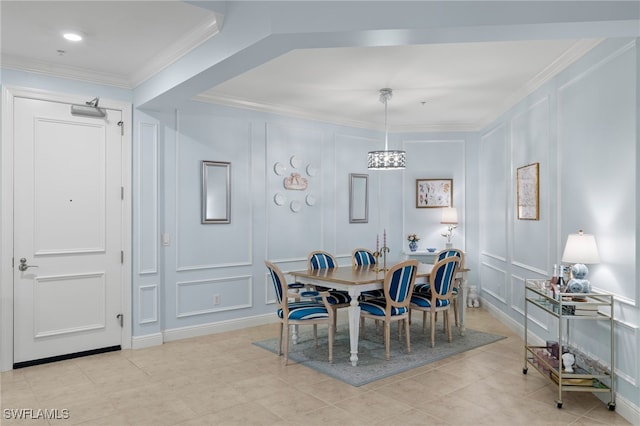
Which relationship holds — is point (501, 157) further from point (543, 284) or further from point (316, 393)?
point (316, 393)

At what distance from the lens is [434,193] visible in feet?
23.4

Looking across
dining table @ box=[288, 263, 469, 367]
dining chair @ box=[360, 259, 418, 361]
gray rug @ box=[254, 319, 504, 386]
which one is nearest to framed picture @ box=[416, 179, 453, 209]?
dining table @ box=[288, 263, 469, 367]

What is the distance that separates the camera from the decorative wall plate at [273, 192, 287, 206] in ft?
19.2

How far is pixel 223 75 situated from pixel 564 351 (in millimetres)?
3451

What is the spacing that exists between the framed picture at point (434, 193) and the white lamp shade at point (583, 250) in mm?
3792

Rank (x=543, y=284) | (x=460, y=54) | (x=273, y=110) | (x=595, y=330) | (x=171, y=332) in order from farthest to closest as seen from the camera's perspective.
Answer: (x=273, y=110)
(x=171, y=332)
(x=460, y=54)
(x=543, y=284)
(x=595, y=330)

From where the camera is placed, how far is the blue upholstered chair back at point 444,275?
4.60m

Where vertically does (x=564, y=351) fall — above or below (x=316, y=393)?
above

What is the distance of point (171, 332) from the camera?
497 centimetres

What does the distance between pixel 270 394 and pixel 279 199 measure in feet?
9.48

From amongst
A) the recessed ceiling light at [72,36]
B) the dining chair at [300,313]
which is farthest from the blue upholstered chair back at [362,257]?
the recessed ceiling light at [72,36]

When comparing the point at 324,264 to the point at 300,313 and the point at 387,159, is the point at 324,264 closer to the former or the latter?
the point at 300,313

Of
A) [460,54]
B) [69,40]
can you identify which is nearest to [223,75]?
[69,40]

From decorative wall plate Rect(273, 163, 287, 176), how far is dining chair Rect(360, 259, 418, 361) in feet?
7.26
